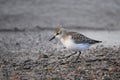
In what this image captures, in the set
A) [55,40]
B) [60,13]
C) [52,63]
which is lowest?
[52,63]

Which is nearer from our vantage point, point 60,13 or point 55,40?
point 55,40

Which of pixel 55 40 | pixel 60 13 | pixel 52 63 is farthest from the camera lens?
pixel 60 13

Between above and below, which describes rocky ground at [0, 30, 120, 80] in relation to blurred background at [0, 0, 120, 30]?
below

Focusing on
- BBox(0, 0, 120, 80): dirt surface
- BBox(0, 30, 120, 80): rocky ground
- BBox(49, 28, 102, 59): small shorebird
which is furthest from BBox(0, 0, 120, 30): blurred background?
BBox(49, 28, 102, 59): small shorebird

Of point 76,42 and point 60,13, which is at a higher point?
point 60,13

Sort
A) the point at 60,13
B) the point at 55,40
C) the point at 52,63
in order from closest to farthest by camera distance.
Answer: the point at 52,63 → the point at 55,40 → the point at 60,13

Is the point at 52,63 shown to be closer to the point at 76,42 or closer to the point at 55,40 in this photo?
the point at 76,42

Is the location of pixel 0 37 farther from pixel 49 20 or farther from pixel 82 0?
pixel 82 0

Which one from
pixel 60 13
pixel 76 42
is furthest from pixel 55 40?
pixel 60 13

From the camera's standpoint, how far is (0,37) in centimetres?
1472

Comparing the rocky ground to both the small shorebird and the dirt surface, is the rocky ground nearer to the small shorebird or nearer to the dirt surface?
the dirt surface

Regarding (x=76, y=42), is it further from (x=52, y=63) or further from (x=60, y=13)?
(x=60, y=13)

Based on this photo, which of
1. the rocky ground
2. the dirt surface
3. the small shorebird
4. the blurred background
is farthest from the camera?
the blurred background

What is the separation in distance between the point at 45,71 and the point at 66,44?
40.6 inches
